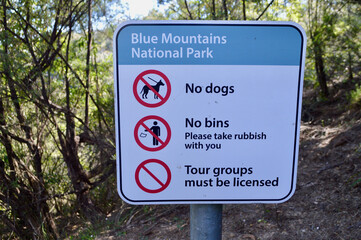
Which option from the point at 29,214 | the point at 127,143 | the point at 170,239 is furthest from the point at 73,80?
the point at 127,143

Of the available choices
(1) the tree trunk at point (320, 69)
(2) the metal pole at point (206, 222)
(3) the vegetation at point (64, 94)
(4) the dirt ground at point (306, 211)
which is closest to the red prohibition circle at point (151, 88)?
(2) the metal pole at point (206, 222)

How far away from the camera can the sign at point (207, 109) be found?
128 centimetres

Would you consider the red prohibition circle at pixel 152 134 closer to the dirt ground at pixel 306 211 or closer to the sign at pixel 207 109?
the sign at pixel 207 109

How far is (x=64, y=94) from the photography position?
6.02 meters

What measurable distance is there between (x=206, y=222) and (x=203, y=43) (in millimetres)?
744

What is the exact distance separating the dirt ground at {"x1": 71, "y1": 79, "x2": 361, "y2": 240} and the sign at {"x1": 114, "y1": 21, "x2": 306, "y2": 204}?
234 centimetres

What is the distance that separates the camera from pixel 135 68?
1279 mm

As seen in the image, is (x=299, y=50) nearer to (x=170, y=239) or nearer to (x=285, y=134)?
(x=285, y=134)

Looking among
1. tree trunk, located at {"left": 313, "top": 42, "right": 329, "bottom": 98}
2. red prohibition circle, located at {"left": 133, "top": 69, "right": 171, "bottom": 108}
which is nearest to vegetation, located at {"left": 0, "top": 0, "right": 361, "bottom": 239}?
tree trunk, located at {"left": 313, "top": 42, "right": 329, "bottom": 98}

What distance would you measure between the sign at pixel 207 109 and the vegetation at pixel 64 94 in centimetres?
332

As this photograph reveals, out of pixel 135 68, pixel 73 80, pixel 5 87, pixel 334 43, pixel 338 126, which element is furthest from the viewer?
pixel 334 43

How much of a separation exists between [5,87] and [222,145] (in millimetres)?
4501

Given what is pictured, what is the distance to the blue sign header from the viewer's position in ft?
4.17

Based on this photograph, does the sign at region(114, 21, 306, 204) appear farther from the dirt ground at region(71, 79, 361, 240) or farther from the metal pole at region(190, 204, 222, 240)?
the dirt ground at region(71, 79, 361, 240)
